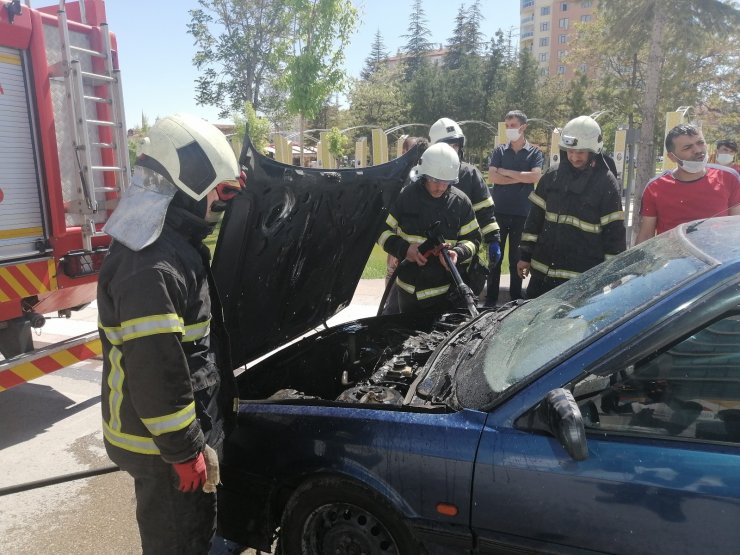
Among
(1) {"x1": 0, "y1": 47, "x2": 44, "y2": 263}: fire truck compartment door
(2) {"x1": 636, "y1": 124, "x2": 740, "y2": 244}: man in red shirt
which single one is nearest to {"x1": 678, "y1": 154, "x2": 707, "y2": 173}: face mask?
(2) {"x1": 636, "y1": 124, "x2": 740, "y2": 244}: man in red shirt

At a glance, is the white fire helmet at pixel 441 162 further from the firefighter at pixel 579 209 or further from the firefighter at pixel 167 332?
the firefighter at pixel 167 332

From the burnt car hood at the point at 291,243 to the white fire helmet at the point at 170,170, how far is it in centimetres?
42

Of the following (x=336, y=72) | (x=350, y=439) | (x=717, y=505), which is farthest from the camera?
(x=336, y=72)

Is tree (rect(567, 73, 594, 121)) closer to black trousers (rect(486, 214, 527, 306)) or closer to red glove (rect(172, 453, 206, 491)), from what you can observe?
black trousers (rect(486, 214, 527, 306))

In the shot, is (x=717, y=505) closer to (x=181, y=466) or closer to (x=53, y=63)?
(x=181, y=466)

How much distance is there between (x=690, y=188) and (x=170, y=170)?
3357 mm

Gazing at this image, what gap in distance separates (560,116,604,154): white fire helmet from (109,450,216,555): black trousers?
118 inches

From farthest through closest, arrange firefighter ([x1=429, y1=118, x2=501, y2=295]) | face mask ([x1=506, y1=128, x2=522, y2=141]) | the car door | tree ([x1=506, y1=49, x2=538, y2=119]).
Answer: tree ([x1=506, y1=49, x2=538, y2=119])
face mask ([x1=506, y1=128, x2=522, y2=141])
firefighter ([x1=429, y1=118, x2=501, y2=295])
the car door

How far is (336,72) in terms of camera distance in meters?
15.5

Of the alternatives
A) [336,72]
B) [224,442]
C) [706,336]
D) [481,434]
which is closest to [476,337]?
[481,434]

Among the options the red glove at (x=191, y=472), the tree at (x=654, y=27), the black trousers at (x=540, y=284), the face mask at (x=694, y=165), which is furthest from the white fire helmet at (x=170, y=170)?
the tree at (x=654, y=27)

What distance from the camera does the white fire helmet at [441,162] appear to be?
144 inches

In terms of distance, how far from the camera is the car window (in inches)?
65.5

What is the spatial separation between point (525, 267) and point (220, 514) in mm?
2834
